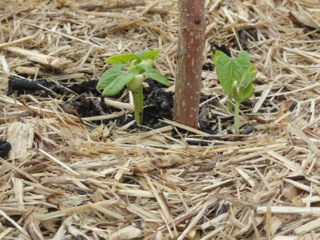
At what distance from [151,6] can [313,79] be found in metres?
0.87

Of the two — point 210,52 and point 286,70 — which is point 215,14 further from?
point 286,70

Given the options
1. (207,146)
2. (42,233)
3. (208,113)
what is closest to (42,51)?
(208,113)

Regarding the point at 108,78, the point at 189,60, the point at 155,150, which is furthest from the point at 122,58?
the point at 155,150

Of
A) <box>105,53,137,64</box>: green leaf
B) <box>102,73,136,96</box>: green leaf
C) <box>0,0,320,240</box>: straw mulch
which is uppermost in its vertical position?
<box>105,53,137,64</box>: green leaf

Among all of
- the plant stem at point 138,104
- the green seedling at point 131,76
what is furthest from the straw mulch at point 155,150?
the green seedling at point 131,76

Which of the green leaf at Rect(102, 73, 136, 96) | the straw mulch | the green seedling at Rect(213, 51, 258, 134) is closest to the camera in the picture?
the straw mulch

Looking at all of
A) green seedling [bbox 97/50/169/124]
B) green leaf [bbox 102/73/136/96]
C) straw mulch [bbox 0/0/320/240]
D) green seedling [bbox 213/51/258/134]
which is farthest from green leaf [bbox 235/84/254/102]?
green leaf [bbox 102/73/136/96]

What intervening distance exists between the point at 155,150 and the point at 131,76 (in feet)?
0.81

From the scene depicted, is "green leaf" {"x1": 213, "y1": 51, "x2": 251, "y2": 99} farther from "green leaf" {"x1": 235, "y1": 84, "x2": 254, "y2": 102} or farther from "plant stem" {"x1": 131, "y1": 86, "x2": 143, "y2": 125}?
"plant stem" {"x1": 131, "y1": 86, "x2": 143, "y2": 125}

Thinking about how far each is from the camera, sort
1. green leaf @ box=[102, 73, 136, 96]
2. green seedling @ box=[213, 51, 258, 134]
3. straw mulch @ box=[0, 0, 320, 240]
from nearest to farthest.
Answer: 1. straw mulch @ box=[0, 0, 320, 240]
2. green leaf @ box=[102, 73, 136, 96]
3. green seedling @ box=[213, 51, 258, 134]

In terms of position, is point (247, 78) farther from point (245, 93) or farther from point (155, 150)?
point (155, 150)

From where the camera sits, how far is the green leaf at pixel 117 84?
1.96 metres

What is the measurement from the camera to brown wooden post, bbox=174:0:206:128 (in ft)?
6.62

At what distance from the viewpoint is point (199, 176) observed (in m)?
1.84
